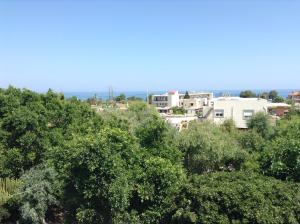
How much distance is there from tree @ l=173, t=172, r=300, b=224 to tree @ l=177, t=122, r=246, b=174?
875cm

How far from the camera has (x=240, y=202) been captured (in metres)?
10.5

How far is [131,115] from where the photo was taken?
127 feet

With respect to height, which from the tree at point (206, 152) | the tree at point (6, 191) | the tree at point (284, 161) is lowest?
the tree at point (6, 191)

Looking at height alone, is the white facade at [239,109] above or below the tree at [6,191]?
above

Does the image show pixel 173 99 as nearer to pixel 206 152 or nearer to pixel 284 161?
pixel 206 152

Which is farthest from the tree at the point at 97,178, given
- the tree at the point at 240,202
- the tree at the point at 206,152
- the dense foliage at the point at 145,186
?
the tree at the point at 206,152

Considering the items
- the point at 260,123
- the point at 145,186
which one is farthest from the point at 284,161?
the point at 260,123

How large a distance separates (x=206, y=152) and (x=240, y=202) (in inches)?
381

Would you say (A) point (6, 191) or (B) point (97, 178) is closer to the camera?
(B) point (97, 178)

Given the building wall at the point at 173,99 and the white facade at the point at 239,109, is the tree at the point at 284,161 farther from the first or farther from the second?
the building wall at the point at 173,99

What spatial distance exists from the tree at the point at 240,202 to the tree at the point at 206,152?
8.75 m

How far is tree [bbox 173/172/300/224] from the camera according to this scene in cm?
1027

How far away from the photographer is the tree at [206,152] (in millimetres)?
20172

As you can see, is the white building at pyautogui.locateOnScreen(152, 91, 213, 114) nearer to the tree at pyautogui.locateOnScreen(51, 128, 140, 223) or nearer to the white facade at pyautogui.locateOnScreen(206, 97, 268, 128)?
the white facade at pyautogui.locateOnScreen(206, 97, 268, 128)
